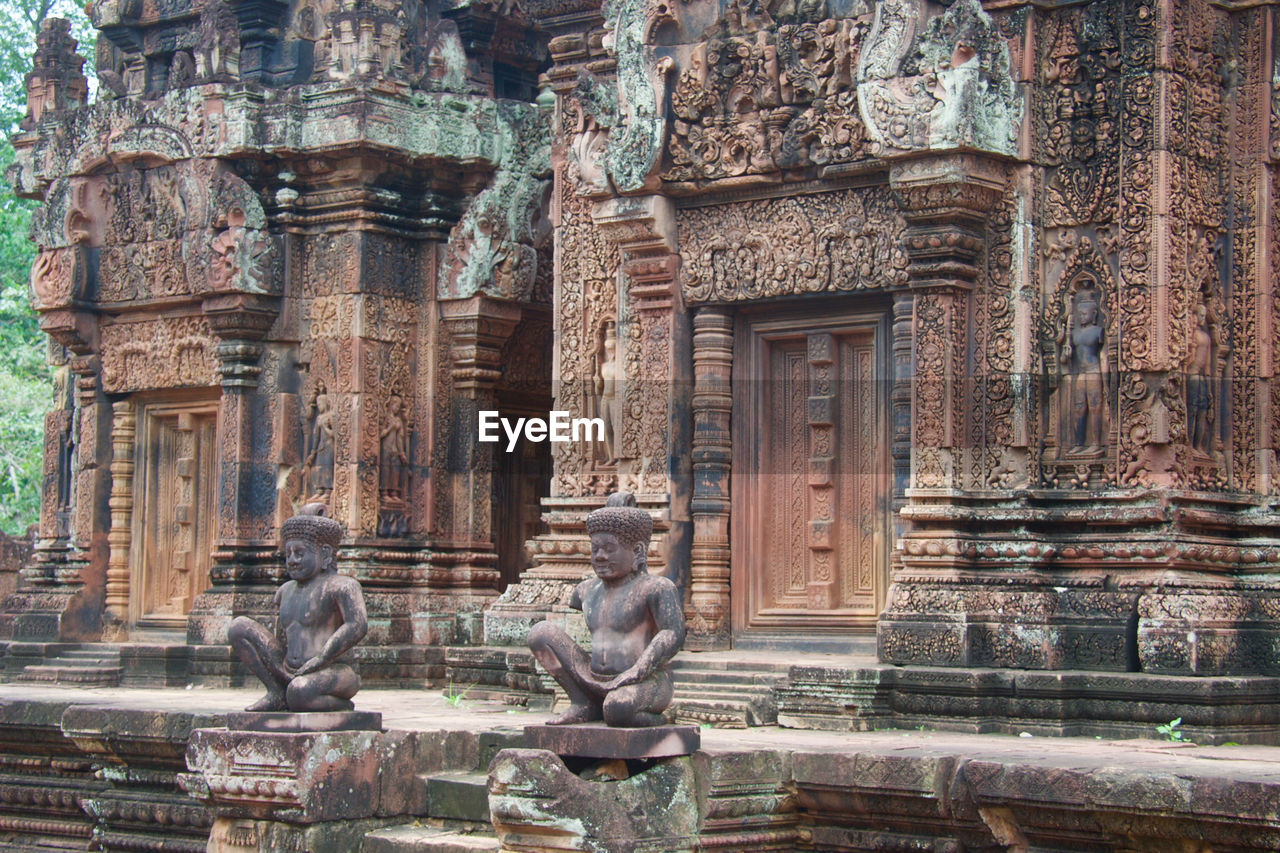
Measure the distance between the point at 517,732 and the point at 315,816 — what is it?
4.00 feet

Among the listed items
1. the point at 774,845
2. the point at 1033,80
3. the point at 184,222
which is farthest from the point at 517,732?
the point at 184,222

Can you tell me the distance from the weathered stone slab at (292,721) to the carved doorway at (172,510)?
18.9 feet

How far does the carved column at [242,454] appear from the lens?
14766mm

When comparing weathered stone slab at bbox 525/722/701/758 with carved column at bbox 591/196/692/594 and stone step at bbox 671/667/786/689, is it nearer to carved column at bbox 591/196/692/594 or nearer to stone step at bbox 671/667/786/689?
stone step at bbox 671/667/786/689

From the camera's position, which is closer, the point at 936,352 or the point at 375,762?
the point at 375,762

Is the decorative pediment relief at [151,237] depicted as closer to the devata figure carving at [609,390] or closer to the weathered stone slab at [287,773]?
the devata figure carving at [609,390]

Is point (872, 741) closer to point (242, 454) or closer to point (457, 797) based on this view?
point (457, 797)

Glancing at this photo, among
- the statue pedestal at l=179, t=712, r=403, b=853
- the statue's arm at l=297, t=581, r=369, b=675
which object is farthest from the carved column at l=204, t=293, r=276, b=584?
the statue's arm at l=297, t=581, r=369, b=675

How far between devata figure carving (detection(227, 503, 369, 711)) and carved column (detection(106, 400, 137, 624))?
19.8 ft

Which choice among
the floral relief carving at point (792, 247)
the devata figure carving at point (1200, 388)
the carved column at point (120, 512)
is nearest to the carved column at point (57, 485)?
the carved column at point (120, 512)

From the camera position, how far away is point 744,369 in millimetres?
12680

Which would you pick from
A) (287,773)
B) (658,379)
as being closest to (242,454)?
(658,379)

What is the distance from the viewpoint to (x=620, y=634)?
896cm

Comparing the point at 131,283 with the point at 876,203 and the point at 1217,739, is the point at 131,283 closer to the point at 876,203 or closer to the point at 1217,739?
the point at 876,203
